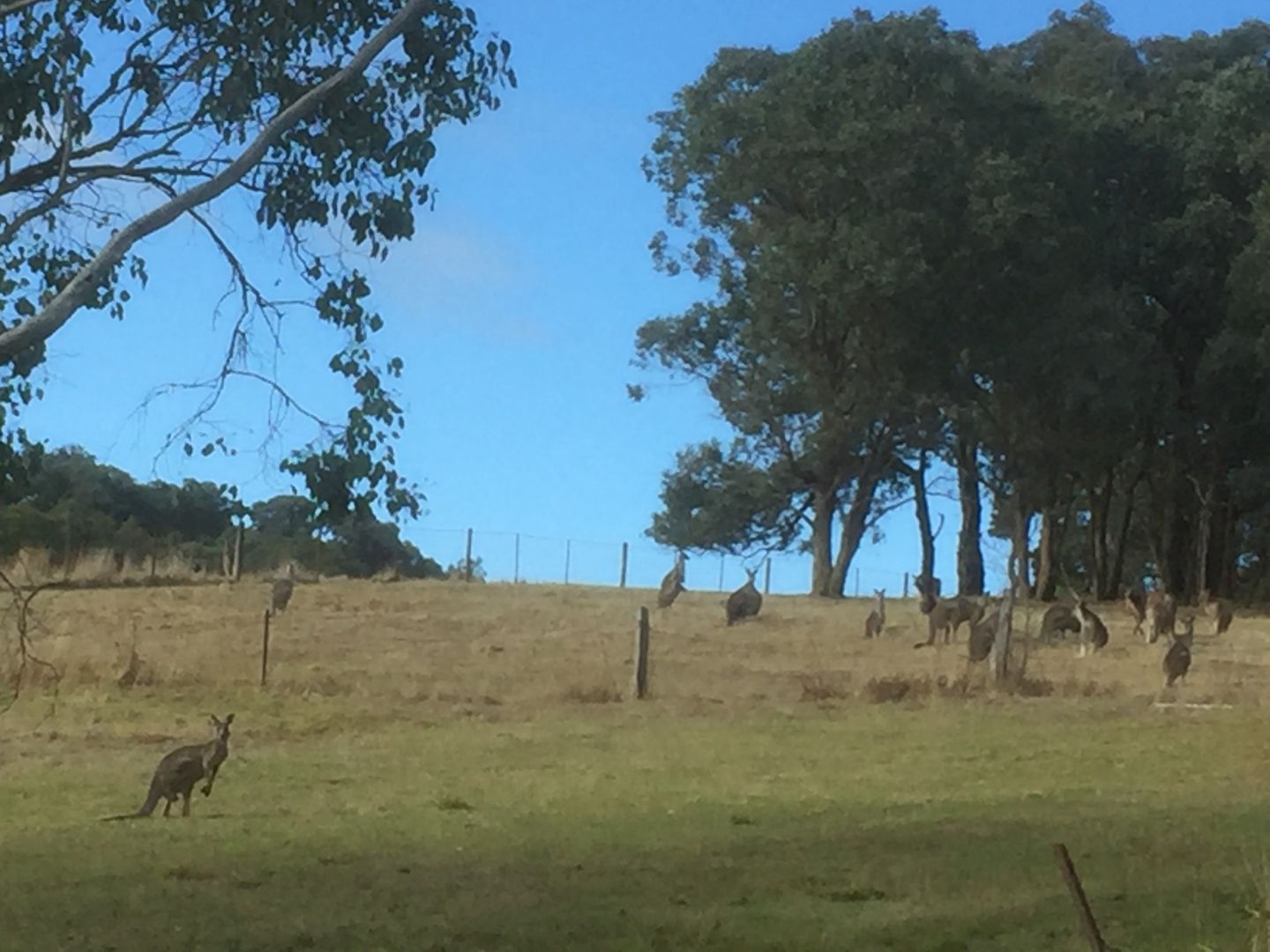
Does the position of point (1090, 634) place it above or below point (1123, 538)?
below

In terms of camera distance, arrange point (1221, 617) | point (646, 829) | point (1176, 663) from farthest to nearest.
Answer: point (1221, 617) < point (1176, 663) < point (646, 829)

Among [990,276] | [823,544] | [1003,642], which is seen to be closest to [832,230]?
[990,276]

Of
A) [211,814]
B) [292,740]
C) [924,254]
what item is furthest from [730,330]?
[211,814]

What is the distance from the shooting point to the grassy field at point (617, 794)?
1050 centimetres

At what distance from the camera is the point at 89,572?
4275cm

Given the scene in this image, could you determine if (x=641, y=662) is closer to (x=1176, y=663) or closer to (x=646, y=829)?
(x=1176, y=663)

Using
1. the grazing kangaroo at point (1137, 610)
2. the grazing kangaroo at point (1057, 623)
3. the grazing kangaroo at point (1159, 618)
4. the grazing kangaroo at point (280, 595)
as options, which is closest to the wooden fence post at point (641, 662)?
the grazing kangaroo at point (1057, 623)

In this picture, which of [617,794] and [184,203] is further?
[617,794]

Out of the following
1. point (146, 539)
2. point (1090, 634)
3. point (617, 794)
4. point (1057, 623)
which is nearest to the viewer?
point (617, 794)

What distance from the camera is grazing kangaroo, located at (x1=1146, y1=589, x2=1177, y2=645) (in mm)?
33469

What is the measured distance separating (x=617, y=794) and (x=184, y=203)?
8.00m

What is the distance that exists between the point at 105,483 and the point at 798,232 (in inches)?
690

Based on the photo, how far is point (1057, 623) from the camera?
107 feet

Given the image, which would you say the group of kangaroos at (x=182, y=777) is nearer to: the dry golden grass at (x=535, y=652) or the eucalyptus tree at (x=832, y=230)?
the dry golden grass at (x=535, y=652)
